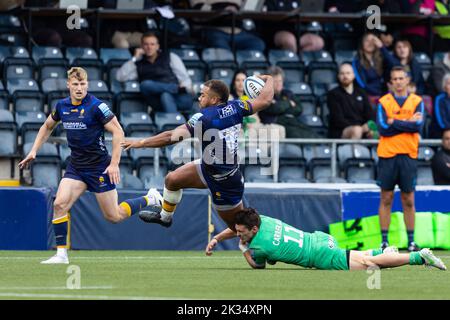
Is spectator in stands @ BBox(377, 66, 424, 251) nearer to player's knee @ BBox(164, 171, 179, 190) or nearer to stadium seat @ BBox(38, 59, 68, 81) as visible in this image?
player's knee @ BBox(164, 171, 179, 190)

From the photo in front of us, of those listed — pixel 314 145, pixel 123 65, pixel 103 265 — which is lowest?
pixel 103 265

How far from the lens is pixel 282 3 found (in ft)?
75.3

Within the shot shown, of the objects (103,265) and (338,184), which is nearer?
(103,265)

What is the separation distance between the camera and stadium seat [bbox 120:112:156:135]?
1928 cm

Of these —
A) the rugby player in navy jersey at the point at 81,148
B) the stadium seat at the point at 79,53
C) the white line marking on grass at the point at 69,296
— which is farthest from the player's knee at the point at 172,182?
the stadium seat at the point at 79,53

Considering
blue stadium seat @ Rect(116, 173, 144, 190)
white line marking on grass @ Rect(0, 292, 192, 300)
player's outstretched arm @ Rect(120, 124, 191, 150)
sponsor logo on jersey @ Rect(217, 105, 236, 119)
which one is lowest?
white line marking on grass @ Rect(0, 292, 192, 300)

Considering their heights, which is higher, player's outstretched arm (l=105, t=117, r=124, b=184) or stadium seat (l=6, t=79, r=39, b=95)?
stadium seat (l=6, t=79, r=39, b=95)

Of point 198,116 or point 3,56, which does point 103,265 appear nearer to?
point 198,116

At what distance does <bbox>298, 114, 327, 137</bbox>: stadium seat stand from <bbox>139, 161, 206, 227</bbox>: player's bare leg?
6.47 meters

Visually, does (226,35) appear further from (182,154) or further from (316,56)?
(182,154)

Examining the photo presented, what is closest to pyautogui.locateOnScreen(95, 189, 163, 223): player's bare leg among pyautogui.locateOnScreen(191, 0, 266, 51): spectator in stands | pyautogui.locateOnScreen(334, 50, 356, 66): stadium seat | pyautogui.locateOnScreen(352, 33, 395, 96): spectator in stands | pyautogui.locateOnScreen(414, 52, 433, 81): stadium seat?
pyautogui.locateOnScreen(352, 33, 395, 96): spectator in stands

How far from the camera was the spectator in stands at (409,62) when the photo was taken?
21438mm
